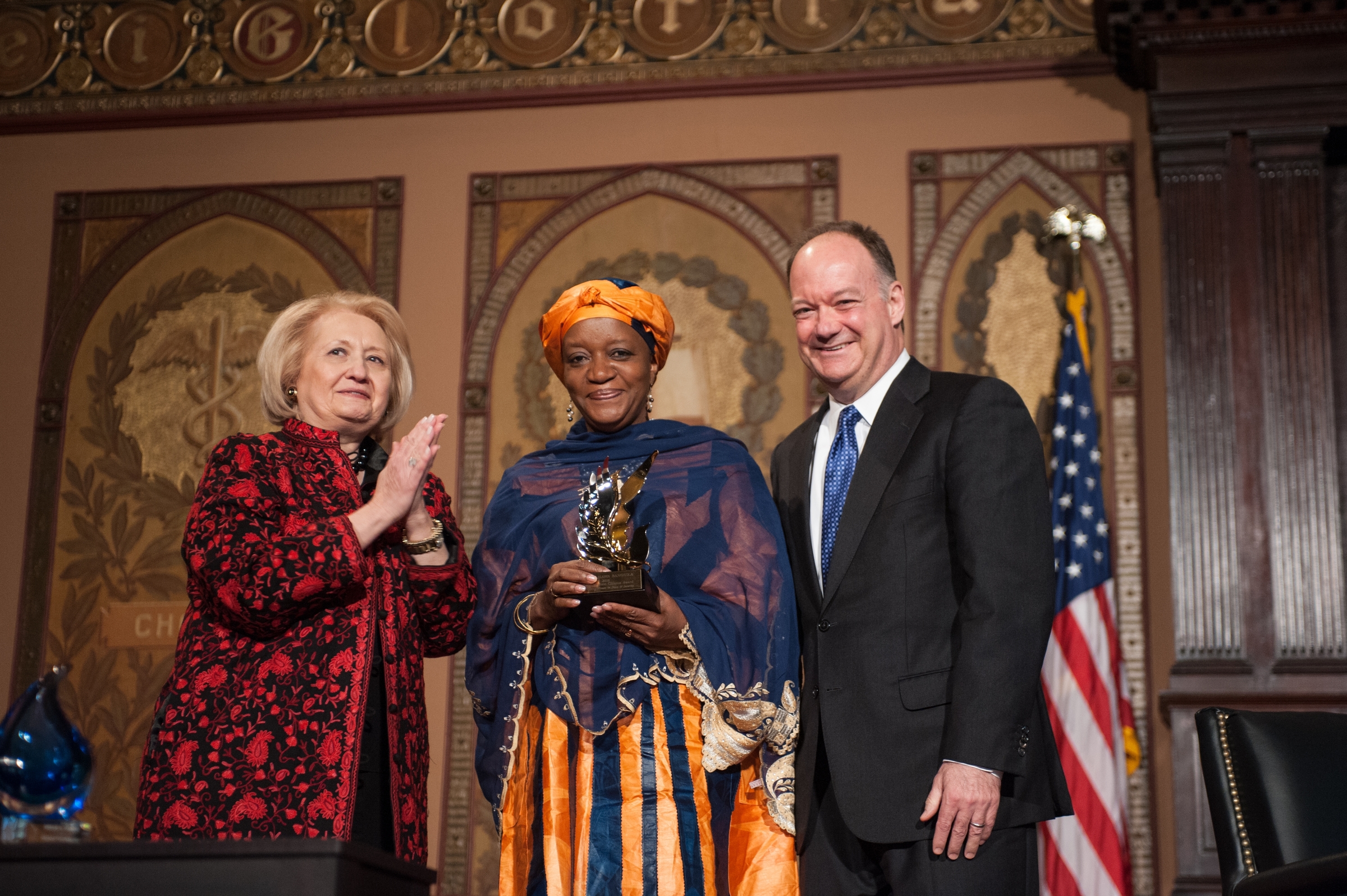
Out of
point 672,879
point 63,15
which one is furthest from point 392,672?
point 63,15

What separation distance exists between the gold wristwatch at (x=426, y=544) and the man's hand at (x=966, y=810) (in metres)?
1.01

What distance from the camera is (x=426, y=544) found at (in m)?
2.81

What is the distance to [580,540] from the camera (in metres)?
2.62

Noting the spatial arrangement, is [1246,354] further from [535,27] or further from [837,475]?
[535,27]

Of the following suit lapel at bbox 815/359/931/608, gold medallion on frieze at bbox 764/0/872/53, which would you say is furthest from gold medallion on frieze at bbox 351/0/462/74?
suit lapel at bbox 815/359/931/608

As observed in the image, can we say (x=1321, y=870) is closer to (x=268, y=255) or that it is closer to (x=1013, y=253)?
(x=1013, y=253)

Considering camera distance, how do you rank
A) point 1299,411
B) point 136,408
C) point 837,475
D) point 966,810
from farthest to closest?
point 136,408 < point 1299,411 < point 837,475 < point 966,810

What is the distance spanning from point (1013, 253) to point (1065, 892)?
2.08 m

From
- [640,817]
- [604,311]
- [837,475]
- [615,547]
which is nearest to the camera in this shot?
[615,547]

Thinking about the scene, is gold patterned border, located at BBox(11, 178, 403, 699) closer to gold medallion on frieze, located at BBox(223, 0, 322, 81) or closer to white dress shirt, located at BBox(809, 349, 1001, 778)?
gold medallion on frieze, located at BBox(223, 0, 322, 81)

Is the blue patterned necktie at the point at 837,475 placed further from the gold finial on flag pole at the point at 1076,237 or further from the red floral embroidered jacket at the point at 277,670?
the gold finial on flag pole at the point at 1076,237

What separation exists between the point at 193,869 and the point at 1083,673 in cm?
306

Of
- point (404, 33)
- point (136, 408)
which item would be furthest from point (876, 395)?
point (136, 408)

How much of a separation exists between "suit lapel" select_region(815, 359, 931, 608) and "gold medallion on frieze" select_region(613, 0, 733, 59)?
9.45 feet
